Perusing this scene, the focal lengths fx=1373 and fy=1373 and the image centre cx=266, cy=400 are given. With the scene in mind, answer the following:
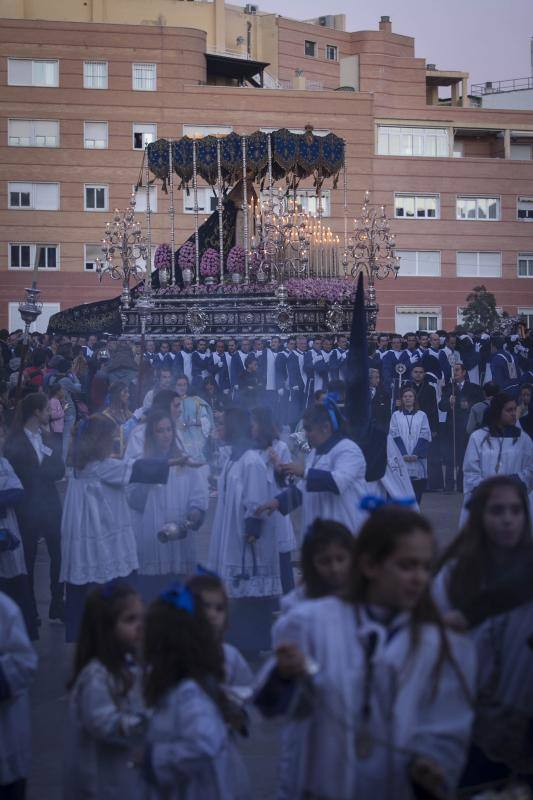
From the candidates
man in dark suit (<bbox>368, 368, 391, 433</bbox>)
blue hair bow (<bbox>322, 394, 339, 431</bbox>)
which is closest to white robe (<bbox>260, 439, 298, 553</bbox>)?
blue hair bow (<bbox>322, 394, 339, 431</bbox>)

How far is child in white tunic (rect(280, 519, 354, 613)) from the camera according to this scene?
5102 mm

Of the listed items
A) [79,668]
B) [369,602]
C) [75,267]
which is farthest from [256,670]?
[75,267]

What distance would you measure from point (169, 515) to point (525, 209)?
46410 mm

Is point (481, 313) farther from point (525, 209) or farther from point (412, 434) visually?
point (412, 434)

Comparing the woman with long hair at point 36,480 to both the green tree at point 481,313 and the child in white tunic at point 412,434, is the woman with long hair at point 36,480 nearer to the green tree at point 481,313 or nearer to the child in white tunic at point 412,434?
the child in white tunic at point 412,434

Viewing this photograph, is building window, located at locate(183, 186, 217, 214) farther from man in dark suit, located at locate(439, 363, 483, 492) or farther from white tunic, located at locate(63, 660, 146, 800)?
white tunic, located at locate(63, 660, 146, 800)

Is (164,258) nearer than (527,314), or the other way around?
(164,258)

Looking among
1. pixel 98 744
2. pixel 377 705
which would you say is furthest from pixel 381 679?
pixel 98 744

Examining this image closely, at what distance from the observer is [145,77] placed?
1933 inches

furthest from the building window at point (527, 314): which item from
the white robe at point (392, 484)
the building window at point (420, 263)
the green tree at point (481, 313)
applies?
the white robe at point (392, 484)

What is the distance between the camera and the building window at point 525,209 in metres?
53.4

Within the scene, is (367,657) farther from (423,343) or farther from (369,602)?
(423,343)

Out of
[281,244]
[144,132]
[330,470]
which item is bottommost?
[330,470]

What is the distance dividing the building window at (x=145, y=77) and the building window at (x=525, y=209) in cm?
1493
